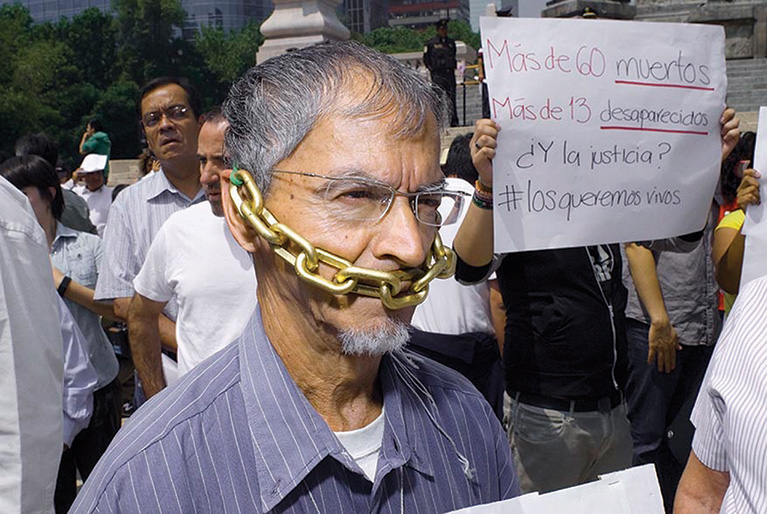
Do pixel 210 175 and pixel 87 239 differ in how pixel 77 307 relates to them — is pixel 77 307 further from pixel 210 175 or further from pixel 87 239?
pixel 210 175

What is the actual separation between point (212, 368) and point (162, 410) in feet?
0.44

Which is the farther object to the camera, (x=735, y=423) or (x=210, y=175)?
(x=210, y=175)

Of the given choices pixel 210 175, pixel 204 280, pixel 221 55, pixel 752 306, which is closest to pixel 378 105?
pixel 752 306

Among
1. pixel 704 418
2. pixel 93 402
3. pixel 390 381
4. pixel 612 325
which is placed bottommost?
pixel 93 402

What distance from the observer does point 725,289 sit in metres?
3.35

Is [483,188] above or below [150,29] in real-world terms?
above

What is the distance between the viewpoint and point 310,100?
1.46 meters

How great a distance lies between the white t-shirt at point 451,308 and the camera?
375 cm

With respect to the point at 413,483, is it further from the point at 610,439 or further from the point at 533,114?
the point at 610,439

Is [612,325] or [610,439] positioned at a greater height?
[612,325]

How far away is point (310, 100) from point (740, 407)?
3.50ft

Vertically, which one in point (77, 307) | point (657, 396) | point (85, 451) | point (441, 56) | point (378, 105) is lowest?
point (657, 396)

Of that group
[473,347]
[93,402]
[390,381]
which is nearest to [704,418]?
[390,381]

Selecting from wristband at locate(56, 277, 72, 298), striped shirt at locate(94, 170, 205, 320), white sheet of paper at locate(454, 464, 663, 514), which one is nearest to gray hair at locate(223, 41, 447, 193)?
white sheet of paper at locate(454, 464, 663, 514)
